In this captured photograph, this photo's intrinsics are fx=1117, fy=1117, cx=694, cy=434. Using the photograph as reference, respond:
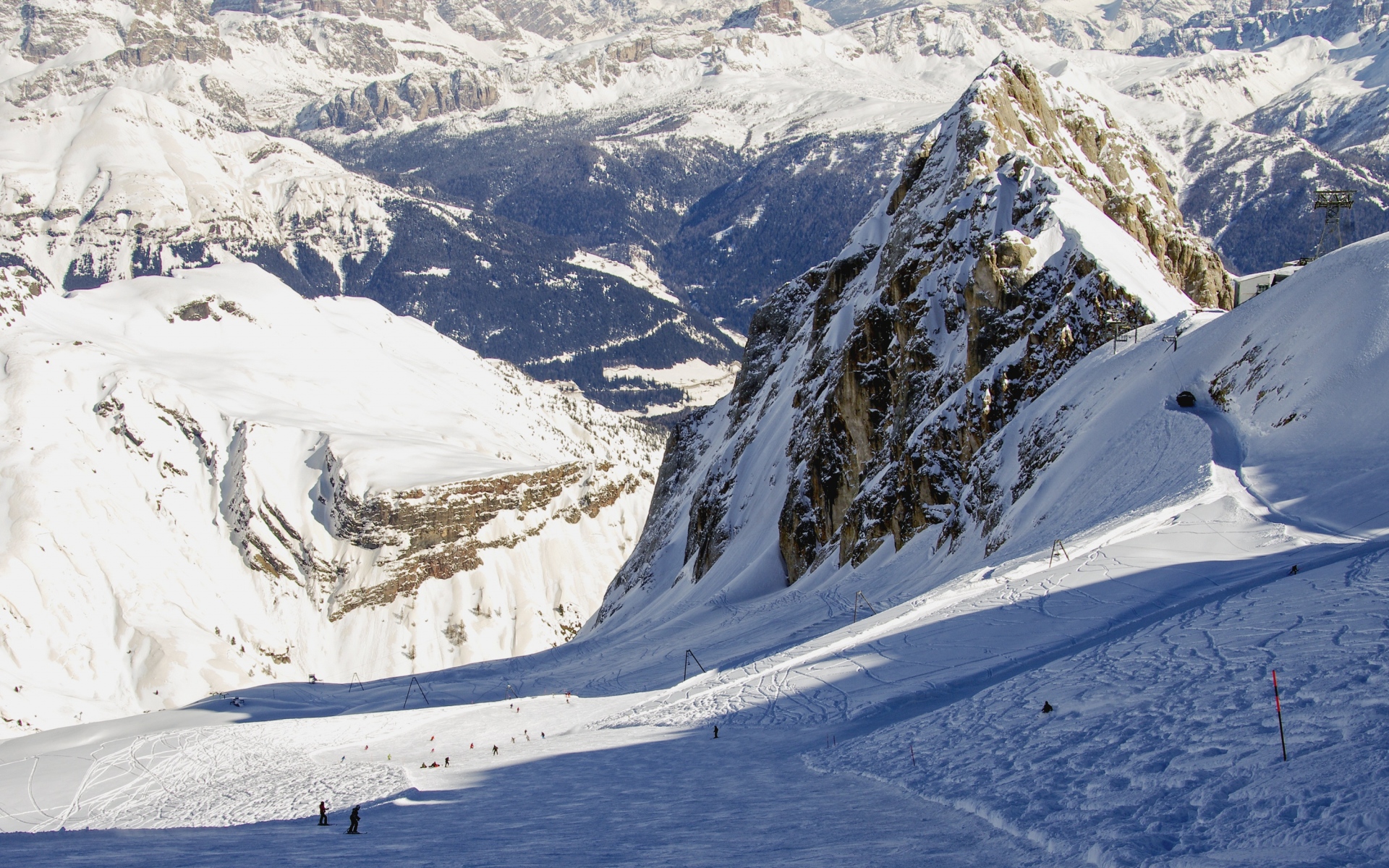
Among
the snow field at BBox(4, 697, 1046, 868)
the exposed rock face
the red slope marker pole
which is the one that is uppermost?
the exposed rock face

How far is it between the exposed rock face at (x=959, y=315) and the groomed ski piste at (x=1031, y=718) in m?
4.68

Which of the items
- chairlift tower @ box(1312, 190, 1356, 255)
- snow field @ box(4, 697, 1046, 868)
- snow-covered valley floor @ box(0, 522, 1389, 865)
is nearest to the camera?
snow-covered valley floor @ box(0, 522, 1389, 865)

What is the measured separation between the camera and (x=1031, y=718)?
2403 centimetres

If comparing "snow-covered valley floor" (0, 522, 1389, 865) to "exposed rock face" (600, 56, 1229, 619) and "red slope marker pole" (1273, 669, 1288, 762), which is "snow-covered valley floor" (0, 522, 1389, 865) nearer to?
"red slope marker pole" (1273, 669, 1288, 762)

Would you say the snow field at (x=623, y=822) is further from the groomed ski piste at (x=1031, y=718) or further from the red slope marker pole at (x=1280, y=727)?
the red slope marker pole at (x=1280, y=727)

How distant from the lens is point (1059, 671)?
27.0 meters

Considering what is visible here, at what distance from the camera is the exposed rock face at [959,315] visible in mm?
64250

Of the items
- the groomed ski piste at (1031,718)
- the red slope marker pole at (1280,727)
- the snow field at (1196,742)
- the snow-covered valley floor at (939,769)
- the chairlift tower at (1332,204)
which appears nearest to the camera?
the snow field at (1196,742)

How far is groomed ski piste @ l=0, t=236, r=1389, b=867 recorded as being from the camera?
17953 mm

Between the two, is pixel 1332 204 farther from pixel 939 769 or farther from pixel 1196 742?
pixel 1196 742

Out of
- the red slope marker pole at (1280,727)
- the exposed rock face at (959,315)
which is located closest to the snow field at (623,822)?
the red slope marker pole at (1280,727)

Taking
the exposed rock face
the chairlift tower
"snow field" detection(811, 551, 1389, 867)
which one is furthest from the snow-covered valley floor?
the chairlift tower

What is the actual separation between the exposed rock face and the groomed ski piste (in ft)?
15.3

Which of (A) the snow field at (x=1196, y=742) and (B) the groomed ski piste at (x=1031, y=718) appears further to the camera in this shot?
(B) the groomed ski piste at (x=1031, y=718)
